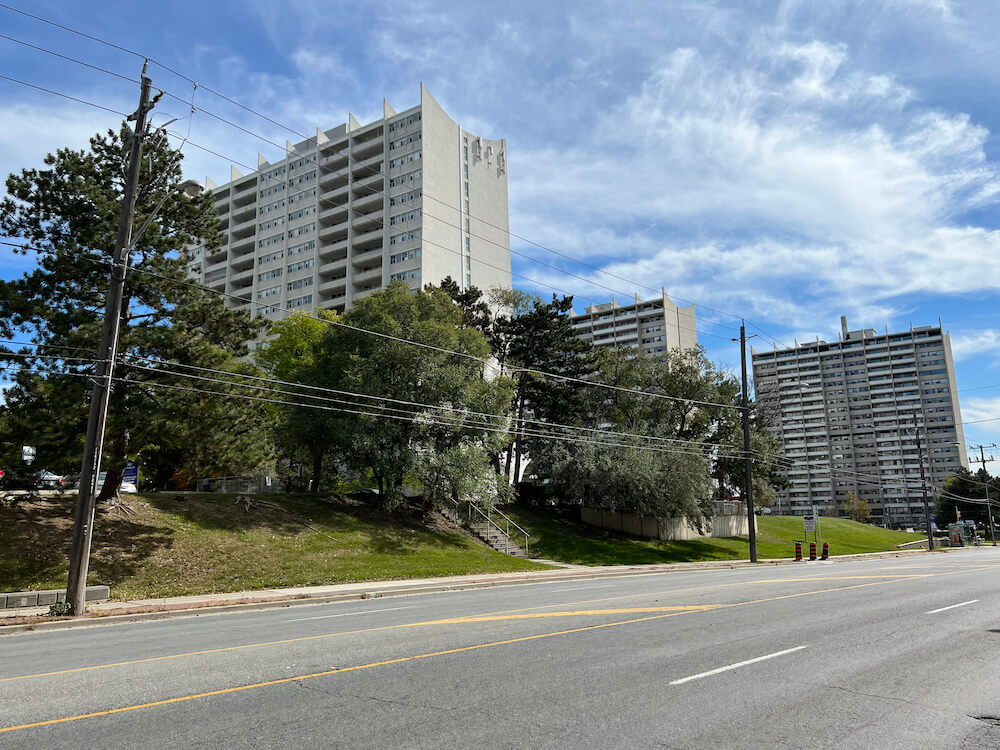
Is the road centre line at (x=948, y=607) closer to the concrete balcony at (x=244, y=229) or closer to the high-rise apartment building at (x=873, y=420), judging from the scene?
the concrete balcony at (x=244, y=229)

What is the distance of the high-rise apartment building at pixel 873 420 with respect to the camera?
149000 mm

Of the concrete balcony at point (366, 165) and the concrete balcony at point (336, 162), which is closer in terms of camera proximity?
the concrete balcony at point (366, 165)

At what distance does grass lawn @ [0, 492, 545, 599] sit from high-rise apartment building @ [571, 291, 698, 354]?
104 metres

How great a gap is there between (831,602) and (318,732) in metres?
13.0

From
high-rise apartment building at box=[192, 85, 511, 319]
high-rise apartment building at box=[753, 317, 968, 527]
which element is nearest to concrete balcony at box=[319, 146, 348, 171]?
high-rise apartment building at box=[192, 85, 511, 319]

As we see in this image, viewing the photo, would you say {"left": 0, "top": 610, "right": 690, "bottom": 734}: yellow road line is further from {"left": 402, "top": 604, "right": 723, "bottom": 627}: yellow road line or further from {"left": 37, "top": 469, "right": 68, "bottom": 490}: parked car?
{"left": 37, "top": 469, "right": 68, "bottom": 490}: parked car

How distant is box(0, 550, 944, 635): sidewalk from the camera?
48.6 feet

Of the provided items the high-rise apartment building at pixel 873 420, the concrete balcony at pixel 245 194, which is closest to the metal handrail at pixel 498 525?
the concrete balcony at pixel 245 194

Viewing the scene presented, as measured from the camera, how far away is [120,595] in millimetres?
18891

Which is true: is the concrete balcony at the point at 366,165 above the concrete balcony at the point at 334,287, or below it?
above

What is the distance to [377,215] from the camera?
79625 mm

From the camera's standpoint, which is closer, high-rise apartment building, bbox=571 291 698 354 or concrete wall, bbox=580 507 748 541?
concrete wall, bbox=580 507 748 541

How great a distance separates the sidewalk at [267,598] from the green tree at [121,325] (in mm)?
5480

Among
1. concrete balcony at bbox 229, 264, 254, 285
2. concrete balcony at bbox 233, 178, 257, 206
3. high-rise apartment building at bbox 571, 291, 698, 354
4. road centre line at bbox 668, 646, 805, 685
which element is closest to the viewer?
road centre line at bbox 668, 646, 805, 685
